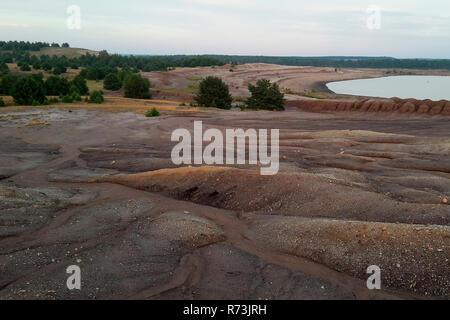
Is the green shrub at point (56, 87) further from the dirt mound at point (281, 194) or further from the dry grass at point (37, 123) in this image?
the dirt mound at point (281, 194)

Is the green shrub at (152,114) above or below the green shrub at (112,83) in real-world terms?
below

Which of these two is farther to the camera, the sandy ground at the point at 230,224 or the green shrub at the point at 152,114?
the green shrub at the point at 152,114

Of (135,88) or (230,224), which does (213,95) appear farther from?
(230,224)

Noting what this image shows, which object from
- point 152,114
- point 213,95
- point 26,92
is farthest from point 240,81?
point 152,114

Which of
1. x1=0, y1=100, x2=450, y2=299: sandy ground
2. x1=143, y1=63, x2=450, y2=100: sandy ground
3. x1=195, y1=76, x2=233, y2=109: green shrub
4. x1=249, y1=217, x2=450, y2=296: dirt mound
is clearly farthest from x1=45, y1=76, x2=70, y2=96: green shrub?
x1=249, y1=217, x2=450, y2=296: dirt mound

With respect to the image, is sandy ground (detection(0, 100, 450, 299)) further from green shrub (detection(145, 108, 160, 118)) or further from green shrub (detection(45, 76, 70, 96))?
green shrub (detection(45, 76, 70, 96))

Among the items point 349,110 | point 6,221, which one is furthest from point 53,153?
point 349,110

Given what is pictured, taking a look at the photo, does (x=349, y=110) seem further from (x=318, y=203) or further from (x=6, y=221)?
(x=6, y=221)

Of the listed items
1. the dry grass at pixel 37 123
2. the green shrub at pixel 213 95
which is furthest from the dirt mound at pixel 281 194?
the green shrub at pixel 213 95
